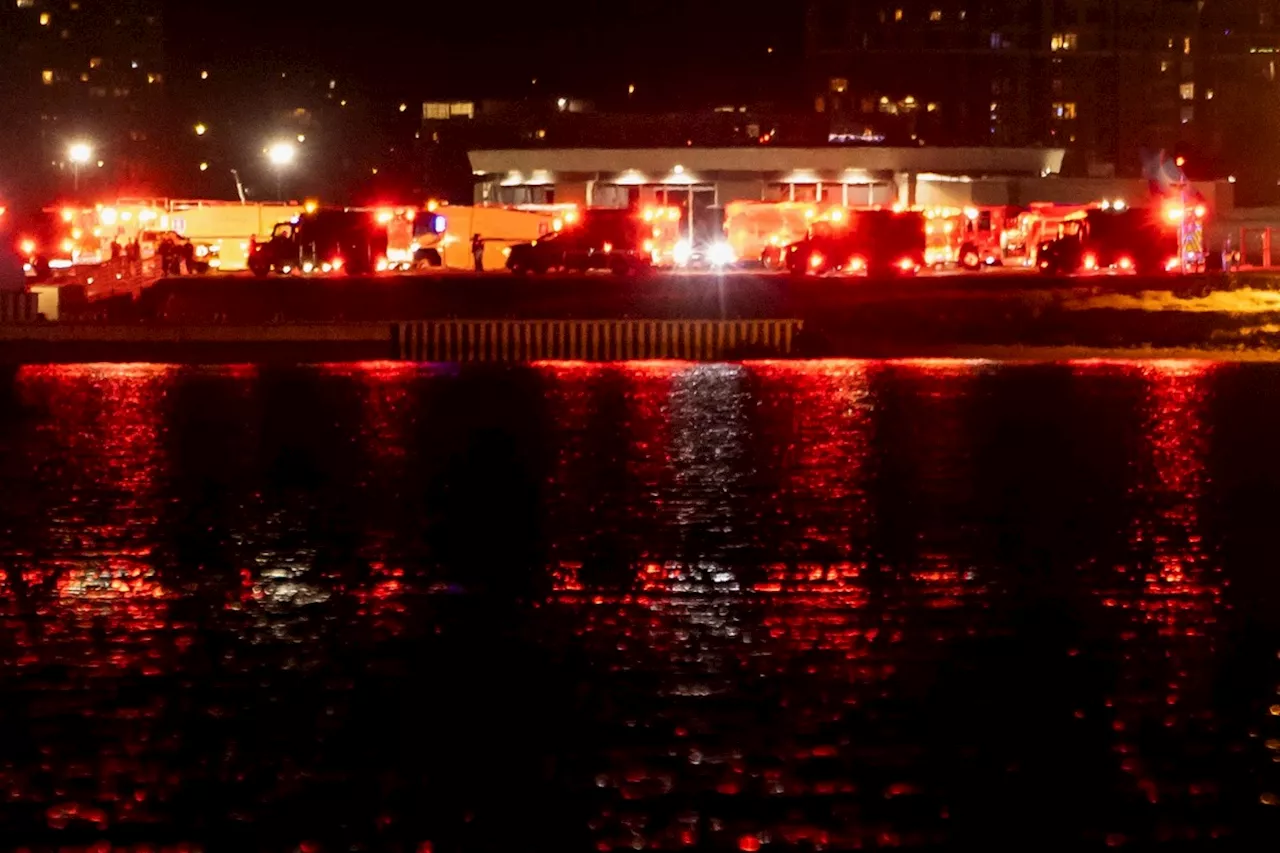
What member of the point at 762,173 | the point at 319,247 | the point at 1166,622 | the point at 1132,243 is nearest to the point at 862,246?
the point at 1132,243

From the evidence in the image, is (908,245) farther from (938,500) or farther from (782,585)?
(782,585)

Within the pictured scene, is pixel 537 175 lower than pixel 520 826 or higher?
higher

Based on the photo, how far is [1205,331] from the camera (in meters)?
41.4

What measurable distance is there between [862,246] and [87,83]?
125 meters

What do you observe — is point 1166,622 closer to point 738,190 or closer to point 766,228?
point 766,228

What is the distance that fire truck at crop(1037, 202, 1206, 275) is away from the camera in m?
54.7

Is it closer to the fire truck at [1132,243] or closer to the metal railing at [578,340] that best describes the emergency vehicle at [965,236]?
the fire truck at [1132,243]

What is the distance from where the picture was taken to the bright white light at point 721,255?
2290 inches

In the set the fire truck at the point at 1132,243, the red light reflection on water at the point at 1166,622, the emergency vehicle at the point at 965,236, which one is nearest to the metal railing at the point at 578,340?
the red light reflection on water at the point at 1166,622

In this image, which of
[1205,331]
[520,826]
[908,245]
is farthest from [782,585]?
[908,245]

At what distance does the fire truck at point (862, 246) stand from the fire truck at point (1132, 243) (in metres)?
3.81

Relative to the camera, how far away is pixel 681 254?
2436 inches

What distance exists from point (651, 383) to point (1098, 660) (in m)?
20.3

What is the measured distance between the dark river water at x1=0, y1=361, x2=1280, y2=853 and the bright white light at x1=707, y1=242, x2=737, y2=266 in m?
32.4
